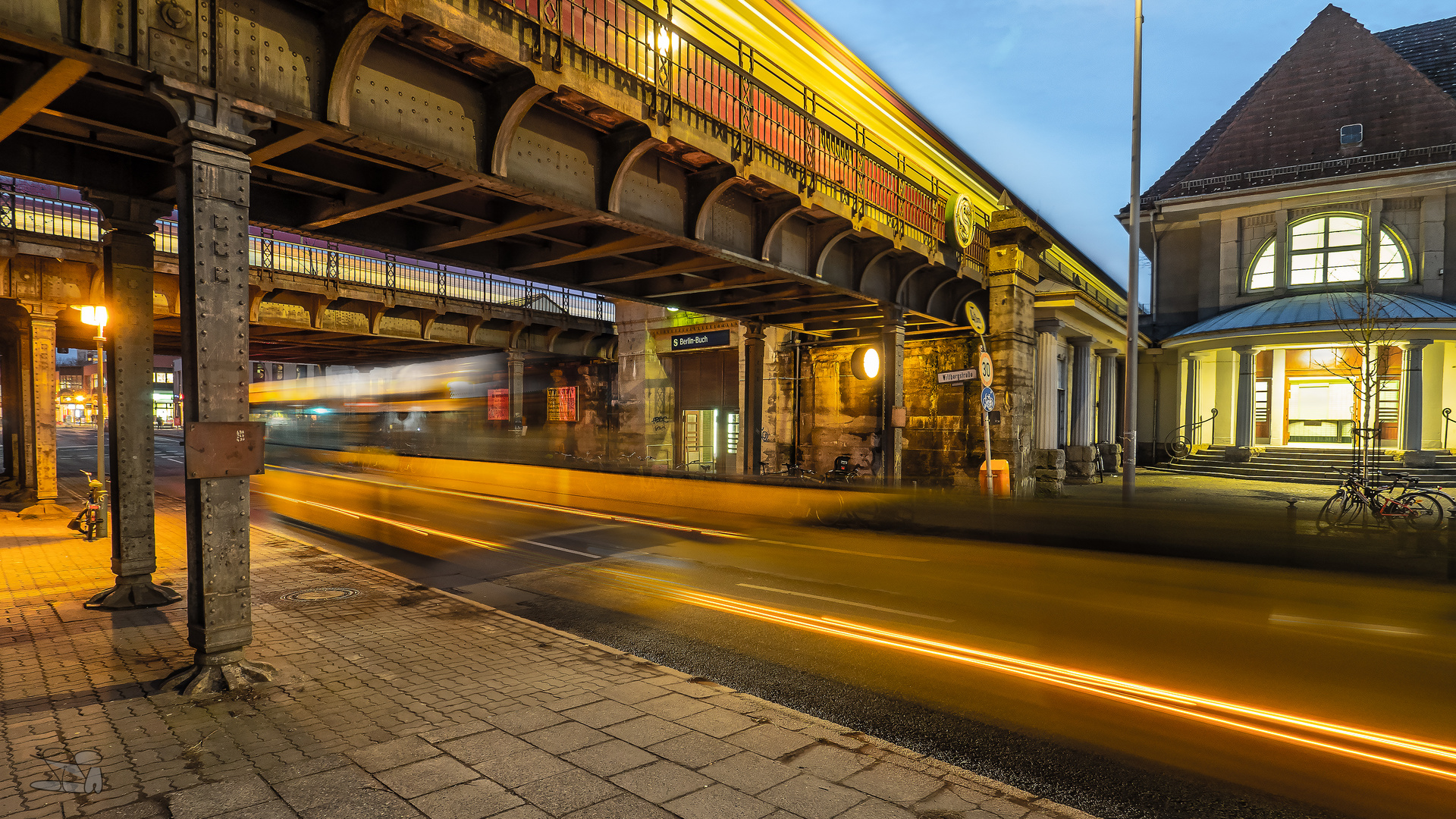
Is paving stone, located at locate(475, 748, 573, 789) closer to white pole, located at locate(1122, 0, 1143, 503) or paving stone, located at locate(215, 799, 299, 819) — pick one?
paving stone, located at locate(215, 799, 299, 819)

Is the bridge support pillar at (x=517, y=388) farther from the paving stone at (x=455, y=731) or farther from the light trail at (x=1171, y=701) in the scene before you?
the paving stone at (x=455, y=731)

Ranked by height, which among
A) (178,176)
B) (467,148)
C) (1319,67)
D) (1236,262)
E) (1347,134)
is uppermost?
(1319,67)

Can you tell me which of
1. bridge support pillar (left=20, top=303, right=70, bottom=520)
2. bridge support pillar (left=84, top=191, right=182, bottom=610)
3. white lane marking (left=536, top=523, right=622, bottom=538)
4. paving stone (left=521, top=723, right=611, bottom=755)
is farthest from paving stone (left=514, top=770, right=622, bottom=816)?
bridge support pillar (left=20, top=303, right=70, bottom=520)

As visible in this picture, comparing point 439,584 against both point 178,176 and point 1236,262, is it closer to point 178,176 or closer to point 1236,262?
point 178,176

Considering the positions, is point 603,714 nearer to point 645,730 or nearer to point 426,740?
point 645,730

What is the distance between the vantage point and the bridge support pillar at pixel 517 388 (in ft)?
109

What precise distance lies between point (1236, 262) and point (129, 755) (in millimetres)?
40358

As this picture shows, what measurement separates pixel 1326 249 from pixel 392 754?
39.6 meters

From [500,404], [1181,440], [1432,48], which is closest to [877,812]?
[500,404]

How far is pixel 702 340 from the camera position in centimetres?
2706

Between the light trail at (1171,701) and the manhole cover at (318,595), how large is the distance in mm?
4720

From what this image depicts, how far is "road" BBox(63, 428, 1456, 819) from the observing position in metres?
4.28

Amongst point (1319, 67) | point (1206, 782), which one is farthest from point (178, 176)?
point (1319, 67)

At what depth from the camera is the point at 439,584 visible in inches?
374
